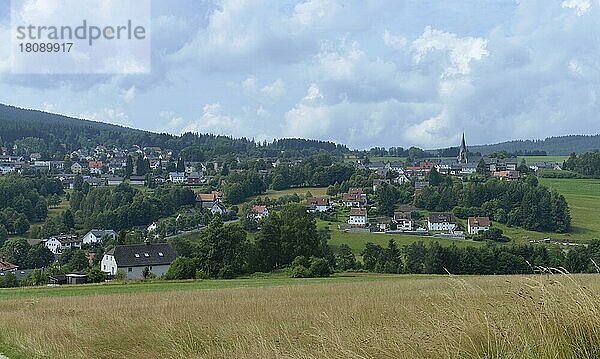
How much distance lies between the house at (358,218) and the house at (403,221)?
Answer: 4617 mm

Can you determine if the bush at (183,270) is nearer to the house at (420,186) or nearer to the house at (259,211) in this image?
the house at (259,211)

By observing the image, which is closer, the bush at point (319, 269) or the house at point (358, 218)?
the bush at point (319, 269)

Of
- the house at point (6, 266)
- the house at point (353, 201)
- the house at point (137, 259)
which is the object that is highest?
the house at point (353, 201)

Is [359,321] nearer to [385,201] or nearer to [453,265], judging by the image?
[453,265]

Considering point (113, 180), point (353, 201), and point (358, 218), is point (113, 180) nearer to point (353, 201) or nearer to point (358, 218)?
point (353, 201)

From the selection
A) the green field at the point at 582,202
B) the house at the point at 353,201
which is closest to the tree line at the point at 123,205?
the house at the point at 353,201

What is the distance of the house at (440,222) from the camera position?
99.6 meters

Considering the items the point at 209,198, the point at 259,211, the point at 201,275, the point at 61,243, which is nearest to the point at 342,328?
the point at 201,275

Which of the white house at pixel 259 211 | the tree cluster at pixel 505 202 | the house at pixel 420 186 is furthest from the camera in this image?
the house at pixel 420 186

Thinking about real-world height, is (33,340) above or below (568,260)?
above

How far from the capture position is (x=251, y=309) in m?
15.1

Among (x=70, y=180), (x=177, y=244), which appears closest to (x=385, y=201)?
(x=177, y=244)

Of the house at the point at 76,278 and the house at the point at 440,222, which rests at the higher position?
the house at the point at 440,222

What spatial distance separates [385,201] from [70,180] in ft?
286
